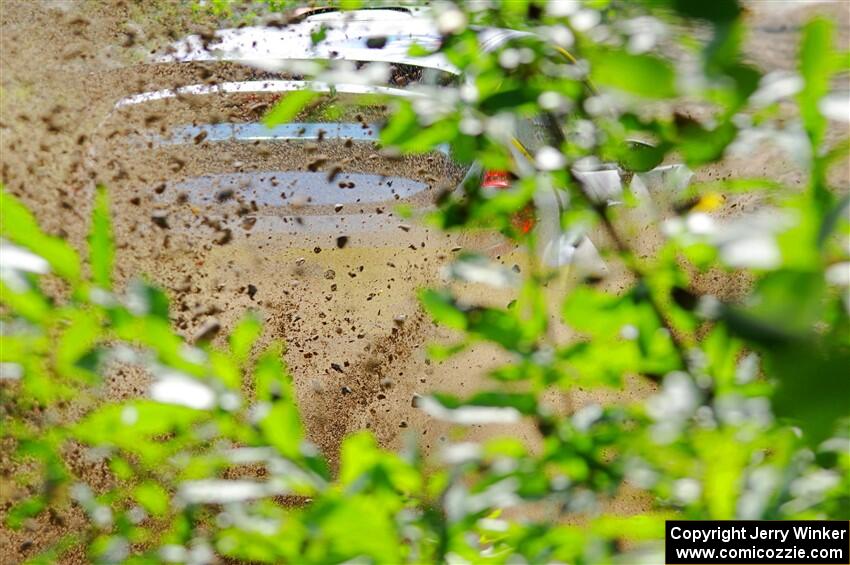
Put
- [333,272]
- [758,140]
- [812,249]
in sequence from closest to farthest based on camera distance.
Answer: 1. [812,249]
2. [758,140]
3. [333,272]

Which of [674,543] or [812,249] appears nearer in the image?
[812,249]

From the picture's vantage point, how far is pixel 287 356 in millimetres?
3156

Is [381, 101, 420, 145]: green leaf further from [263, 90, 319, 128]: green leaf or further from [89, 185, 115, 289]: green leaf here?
[89, 185, 115, 289]: green leaf

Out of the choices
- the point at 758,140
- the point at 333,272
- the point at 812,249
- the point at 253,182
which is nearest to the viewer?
the point at 812,249

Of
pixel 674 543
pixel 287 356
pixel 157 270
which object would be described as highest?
pixel 674 543

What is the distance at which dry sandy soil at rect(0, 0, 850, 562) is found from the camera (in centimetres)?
308

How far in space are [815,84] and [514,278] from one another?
20.8 inches

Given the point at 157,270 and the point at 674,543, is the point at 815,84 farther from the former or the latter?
the point at 157,270

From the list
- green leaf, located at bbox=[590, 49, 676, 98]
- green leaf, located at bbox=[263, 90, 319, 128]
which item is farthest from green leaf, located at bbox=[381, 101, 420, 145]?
green leaf, located at bbox=[590, 49, 676, 98]

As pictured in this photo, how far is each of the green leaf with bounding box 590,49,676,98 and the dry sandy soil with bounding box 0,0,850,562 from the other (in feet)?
8.65

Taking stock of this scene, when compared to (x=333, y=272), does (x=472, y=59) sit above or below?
above

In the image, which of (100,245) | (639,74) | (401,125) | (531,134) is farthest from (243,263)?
(639,74)

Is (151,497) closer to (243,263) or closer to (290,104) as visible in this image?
(290,104)

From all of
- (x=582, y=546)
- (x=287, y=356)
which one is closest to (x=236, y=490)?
(x=582, y=546)
